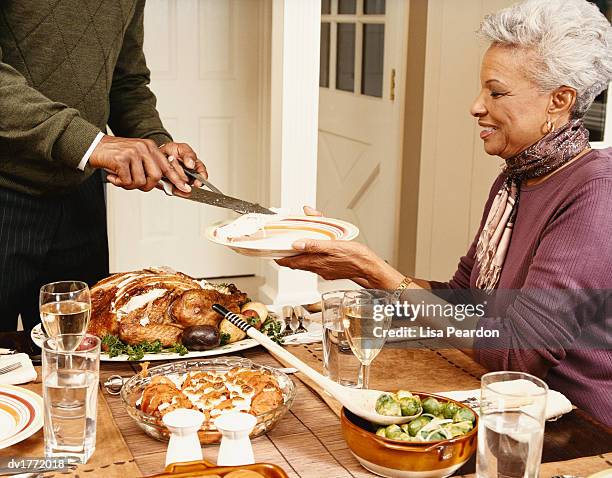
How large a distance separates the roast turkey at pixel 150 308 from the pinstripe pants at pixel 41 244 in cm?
45

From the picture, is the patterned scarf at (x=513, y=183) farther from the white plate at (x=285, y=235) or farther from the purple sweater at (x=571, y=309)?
the white plate at (x=285, y=235)

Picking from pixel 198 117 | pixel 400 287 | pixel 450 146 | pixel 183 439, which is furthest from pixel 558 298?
pixel 198 117

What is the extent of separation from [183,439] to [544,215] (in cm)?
97

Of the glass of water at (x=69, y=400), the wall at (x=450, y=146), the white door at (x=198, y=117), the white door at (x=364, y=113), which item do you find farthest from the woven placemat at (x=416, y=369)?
the white door at (x=364, y=113)

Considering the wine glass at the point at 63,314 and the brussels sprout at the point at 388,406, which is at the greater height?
the wine glass at the point at 63,314

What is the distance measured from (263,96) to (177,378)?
3.37m

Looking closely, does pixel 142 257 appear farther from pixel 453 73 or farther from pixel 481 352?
pixel 481 352

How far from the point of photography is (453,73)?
4.26 metres

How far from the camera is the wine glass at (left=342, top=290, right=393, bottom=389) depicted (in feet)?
4.59

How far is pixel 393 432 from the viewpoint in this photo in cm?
120

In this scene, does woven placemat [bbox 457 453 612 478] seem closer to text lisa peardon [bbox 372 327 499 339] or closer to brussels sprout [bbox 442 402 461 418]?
brussels sprout [bbox 442 402 461 418]

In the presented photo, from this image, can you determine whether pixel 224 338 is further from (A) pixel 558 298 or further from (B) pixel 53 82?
(B) pixel 53 82

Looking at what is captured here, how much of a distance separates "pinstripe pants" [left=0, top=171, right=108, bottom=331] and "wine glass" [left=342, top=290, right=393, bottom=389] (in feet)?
3.41

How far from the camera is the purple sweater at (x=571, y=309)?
5.43ft
